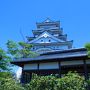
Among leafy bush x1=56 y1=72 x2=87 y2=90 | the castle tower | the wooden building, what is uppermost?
the castle tower

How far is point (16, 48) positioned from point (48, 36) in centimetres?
3176

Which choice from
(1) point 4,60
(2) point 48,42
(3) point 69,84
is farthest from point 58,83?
(2) point 48,42

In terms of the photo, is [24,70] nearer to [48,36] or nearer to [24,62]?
[24,62]

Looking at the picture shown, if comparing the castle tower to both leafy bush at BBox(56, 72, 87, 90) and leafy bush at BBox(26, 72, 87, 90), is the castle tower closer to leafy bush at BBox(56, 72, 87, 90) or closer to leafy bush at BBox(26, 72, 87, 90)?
leafy bush at BBox(26, 72, 87, 90)

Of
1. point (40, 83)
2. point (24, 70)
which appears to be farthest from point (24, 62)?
point (40, 83)

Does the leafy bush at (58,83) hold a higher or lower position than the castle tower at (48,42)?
lower

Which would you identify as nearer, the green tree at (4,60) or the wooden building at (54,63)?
the wooden building at (54,63)

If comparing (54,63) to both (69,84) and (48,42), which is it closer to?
(69,84)

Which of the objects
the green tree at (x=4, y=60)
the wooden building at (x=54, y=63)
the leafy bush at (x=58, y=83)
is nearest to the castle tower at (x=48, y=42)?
the wooden building at (x=54, y=63)

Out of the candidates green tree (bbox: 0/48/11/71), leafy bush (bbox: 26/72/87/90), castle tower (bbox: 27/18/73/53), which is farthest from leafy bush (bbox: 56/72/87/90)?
castle tower (bbox: 27/18/73/53)

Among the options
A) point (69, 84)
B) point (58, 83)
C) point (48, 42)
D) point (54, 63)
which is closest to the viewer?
point (69, 84)

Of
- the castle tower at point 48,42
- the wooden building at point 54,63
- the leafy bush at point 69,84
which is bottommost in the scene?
the leafy bush at point 69,84

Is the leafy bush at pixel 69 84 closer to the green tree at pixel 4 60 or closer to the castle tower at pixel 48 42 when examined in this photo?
the green tree at pixel 4 60

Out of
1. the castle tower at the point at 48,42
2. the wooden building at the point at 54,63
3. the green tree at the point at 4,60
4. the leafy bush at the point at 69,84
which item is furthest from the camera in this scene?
the castle tower at the point at 48,42
